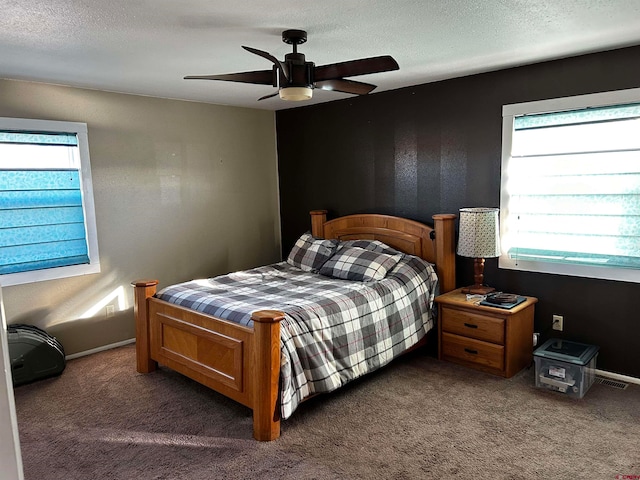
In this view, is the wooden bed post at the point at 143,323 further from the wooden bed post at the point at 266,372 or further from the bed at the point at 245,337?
the wooden bed post at the point at 266,372

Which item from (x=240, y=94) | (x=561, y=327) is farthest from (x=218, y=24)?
(x=561, y=327)

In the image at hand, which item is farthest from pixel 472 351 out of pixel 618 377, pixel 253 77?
pixel 253 77

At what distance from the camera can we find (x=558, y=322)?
3.55 m

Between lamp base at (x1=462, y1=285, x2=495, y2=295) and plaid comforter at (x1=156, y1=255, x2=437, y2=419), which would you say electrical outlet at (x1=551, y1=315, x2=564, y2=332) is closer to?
lamp base at (x1=462, y1=285, x2=495, y2=295)

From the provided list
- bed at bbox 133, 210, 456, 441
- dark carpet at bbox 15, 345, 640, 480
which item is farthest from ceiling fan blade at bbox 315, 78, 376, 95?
dark carpet at bbox 15, 345, 640, 480

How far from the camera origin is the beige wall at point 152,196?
3.88 meters

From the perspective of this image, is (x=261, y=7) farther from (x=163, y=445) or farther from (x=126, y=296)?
(x=126, y=296)

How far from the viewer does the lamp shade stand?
355 centimetres

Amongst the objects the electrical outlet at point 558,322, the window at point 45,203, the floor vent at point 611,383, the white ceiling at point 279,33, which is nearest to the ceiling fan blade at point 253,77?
the white ceiling at point 279,33

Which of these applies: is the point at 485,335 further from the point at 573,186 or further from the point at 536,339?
the point at 573,186

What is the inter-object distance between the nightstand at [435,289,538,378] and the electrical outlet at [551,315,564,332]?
17 centimetres

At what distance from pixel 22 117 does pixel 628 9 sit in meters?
4.06

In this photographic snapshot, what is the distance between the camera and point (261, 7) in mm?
2229

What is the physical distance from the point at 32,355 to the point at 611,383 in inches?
162
